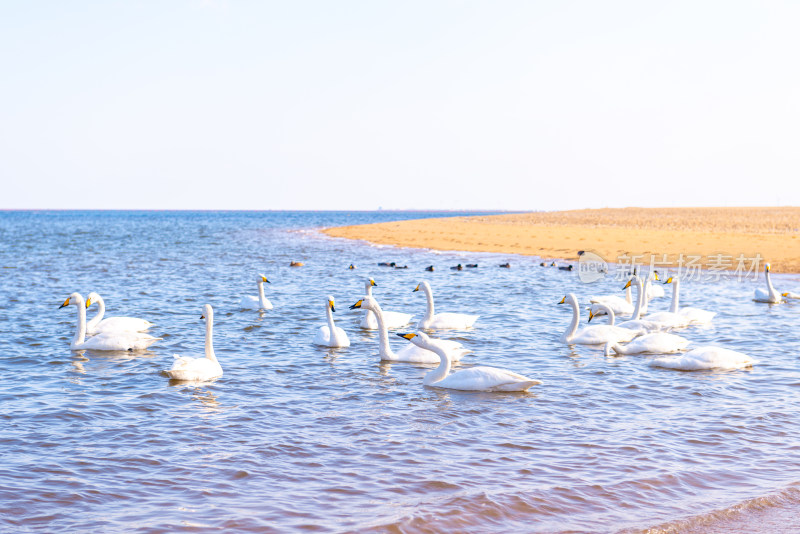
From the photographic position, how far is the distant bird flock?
1080cm

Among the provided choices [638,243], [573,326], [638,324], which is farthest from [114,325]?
[638,243]

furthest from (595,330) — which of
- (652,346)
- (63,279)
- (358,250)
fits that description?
(358,250)

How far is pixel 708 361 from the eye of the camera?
38.3ft

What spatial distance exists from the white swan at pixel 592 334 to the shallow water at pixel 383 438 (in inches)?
11.9

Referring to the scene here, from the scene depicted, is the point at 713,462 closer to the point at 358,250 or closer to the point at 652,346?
the point at 652,346

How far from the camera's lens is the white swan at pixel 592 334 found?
46.2ft

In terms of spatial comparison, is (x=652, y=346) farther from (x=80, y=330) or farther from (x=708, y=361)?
(x=80, y=330)

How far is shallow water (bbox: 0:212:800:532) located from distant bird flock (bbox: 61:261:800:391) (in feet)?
0.73

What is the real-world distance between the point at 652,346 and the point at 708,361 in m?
1.45

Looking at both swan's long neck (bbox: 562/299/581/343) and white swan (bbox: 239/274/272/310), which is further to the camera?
white swan (bbox: 239/274/272/310)

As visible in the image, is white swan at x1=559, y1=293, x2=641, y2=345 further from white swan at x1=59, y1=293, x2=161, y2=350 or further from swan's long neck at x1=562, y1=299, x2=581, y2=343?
white swan at x1=59, y1=293, x2=161, y2=350

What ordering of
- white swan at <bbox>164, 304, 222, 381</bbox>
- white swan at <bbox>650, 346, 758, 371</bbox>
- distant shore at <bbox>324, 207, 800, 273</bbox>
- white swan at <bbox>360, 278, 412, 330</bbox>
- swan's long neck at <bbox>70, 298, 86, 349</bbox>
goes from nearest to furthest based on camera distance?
white swan at <bbox>164, 304, 222, 381</bbox> < white swan at <bbox>650, 346, 758, 371</bbox> < swan's long neck at <bbox>70, 298, 86, 349</bbox> < white swan at <bbox>360, 278, 412, 330</bbox> < distant shore at <bbox>324, 207, 800, 273</bbox>

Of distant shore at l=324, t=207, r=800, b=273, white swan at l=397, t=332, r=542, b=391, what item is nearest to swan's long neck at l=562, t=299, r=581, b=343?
white swan at l=397, t=332, r=542, b=391

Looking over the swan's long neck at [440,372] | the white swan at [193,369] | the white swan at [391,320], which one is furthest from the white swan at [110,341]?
A: the swan's long neck at [440,372]
